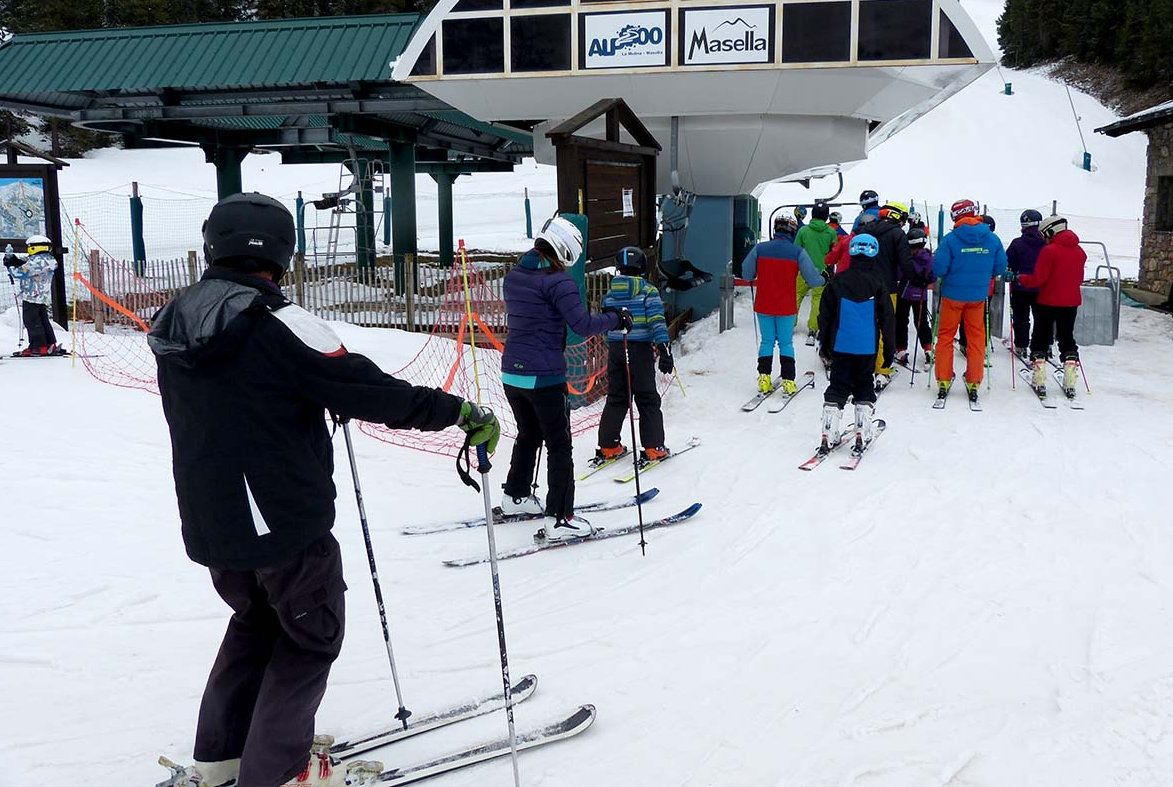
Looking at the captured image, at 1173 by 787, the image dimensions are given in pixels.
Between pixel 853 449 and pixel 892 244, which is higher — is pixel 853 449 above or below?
below

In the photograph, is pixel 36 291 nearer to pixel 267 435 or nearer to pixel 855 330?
pixel 855 330

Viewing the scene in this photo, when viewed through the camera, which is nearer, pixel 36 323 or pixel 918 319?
pixel 918 319

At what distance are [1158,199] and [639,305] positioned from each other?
13247mm

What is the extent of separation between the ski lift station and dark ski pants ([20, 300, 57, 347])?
4907mm

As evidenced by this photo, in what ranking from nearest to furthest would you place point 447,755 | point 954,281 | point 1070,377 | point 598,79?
1. point 447,755
2. point 954,281
3. point 1070,377
4. point 598,79

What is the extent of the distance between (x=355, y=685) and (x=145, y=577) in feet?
6.10

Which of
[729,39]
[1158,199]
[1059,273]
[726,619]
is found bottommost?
[726,619]

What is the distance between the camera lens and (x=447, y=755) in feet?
10.7

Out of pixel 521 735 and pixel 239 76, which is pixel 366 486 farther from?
pixel 239 76

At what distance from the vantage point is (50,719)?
140 inches

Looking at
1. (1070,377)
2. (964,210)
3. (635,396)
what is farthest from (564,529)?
(1070,377)

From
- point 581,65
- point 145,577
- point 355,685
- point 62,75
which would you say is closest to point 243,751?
point 355,685

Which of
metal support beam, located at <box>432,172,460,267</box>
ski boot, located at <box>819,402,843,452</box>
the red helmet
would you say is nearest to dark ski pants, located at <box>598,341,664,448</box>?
ski boot, located at <box>819,402,843,452</box>

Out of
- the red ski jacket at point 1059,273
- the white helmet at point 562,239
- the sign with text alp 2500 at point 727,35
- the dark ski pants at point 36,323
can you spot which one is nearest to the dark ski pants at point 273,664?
the white helmet at point 562,239
